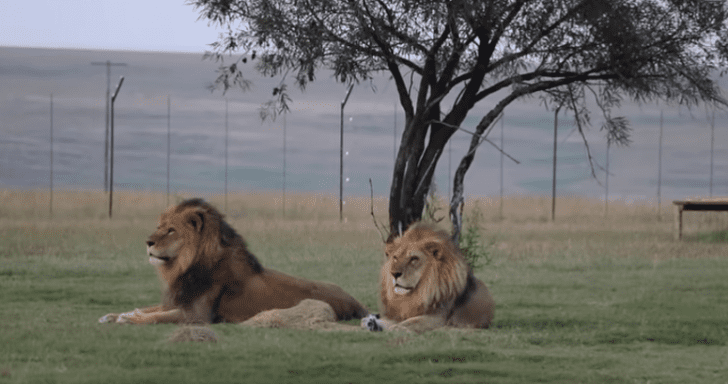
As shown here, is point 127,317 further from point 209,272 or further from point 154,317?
point 209,272

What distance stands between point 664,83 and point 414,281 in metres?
7.00

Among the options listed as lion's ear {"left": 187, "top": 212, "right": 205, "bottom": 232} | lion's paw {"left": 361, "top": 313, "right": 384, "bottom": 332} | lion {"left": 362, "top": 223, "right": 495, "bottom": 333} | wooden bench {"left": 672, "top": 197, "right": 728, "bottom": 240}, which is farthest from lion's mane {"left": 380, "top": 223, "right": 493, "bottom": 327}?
wooden bench {"left": 672, "top": 197, "right": 728, "bottom": 240}

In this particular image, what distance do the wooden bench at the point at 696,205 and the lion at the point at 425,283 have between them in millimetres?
17548

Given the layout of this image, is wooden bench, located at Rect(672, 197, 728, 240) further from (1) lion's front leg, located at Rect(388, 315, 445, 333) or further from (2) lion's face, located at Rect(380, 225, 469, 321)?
(1) lion's front leg, located at Rect(388, 315, 445, 333)

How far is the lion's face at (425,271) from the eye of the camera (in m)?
8.40

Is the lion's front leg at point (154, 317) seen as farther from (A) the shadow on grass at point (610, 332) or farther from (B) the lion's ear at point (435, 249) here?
(A) the shadow on grass at point (610, 332)

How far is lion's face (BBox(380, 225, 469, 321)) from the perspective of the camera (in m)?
8.40

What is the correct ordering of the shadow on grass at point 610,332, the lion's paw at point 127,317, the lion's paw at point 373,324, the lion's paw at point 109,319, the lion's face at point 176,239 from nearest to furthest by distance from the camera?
the lion's face at point 176,239 → the lion's paw at point 373,324 → the lion's paw at point 127,317 → the lion's paw at point 109,319 → the shadow on grass at point 610,332

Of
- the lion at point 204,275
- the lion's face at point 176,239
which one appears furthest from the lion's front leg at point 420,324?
the lion's face at point 176,239

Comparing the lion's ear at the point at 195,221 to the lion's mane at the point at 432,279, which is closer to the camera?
the lion's mane at the point at 432,279

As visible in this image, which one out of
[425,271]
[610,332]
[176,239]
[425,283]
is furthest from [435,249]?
[610,332]

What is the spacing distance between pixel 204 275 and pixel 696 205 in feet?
63.3

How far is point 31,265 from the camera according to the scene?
55.2 ft

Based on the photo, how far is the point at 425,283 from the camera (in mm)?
8438
